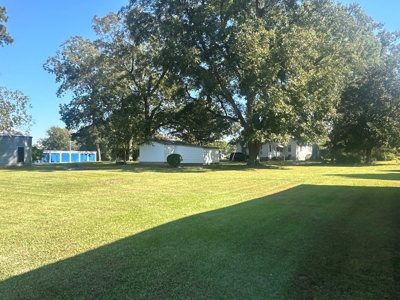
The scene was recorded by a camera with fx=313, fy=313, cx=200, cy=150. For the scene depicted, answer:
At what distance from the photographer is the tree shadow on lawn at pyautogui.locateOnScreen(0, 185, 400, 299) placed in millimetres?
3123

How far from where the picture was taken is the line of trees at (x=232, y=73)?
21.8 m

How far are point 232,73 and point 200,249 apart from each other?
68.5 feet

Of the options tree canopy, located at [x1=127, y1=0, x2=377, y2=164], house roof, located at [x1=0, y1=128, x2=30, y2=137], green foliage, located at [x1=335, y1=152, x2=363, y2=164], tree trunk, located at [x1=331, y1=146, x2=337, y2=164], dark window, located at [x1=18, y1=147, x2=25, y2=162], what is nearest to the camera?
tree canopy, located at [x1=127, y1=0, x2=377, y2=164]

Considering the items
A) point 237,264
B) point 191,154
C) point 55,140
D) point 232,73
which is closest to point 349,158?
point 191,154

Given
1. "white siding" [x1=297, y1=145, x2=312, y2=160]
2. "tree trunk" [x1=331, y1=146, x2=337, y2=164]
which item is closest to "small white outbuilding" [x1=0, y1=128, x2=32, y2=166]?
"tree trunk" [x1=331, y1=146, x2=337, y2=164]

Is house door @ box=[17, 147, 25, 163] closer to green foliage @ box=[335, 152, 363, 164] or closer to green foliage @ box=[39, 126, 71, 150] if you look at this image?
green foliage @ box=[335, 152, 363, 164]

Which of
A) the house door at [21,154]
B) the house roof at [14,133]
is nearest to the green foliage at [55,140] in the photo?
the house roof at [14,133]

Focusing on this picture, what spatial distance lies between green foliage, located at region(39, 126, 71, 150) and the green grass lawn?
8277 centimetres

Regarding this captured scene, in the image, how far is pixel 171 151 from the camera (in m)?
31.2

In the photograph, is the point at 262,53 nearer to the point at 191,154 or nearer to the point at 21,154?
the point at 191,154

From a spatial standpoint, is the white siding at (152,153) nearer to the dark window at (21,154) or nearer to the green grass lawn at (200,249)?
the dark window at (21,154)

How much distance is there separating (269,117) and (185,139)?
16783 mm

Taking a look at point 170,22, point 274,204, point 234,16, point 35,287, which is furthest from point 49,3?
point 35,287

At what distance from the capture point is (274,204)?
7902 millimetres
